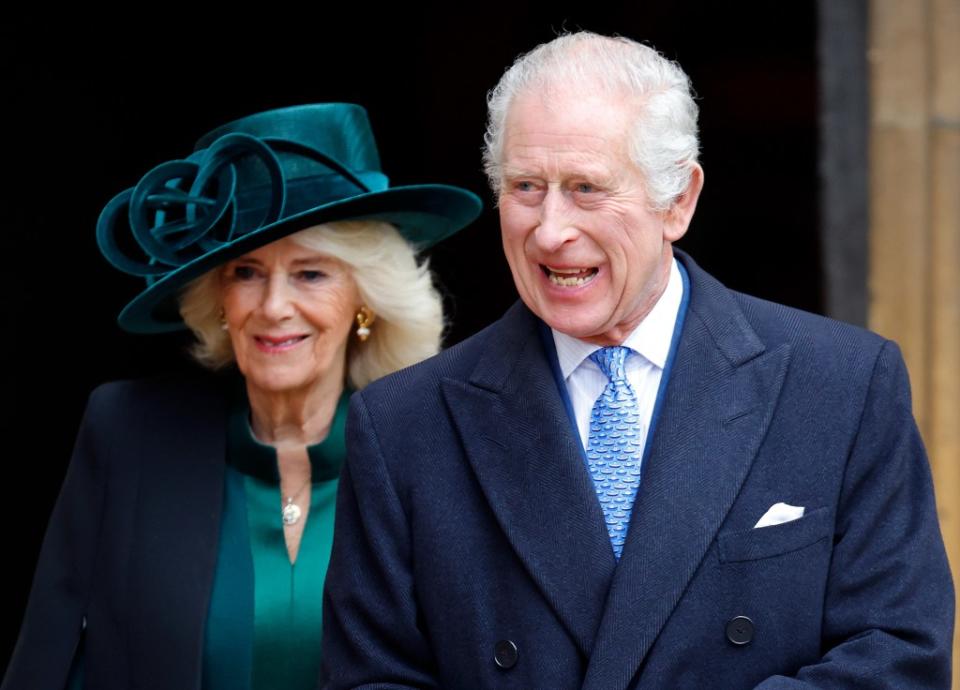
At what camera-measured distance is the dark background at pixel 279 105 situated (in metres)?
4.57

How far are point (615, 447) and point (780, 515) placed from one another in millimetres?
293

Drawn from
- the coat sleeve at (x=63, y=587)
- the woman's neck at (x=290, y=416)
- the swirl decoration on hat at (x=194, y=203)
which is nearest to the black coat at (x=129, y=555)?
the coat sleeve at (x=63, y=587)

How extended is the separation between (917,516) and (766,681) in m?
0.36

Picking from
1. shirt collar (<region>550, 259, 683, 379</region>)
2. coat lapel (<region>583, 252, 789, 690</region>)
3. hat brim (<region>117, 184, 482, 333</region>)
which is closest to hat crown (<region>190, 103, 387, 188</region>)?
hat brim (<region>117, 184, 482, 333</region>)

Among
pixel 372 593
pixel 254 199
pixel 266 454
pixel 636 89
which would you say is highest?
pixel 636 89

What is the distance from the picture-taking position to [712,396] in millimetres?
2547

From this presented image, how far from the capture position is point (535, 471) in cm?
256

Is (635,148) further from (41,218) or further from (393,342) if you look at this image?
(41,218)

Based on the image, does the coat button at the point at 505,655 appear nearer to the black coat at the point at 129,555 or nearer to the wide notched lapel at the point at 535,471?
the wide notched lapel at the point at 535,471

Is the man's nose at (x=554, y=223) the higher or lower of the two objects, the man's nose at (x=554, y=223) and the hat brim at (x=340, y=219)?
the higher

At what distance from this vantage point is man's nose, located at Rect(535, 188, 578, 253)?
241 cm

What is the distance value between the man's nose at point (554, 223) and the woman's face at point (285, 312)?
1.08 metres

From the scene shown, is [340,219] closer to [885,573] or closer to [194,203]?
[194,203]

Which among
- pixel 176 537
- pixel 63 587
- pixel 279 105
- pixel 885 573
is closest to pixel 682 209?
pixel 885 573
